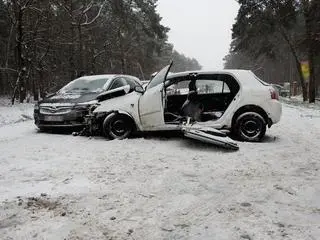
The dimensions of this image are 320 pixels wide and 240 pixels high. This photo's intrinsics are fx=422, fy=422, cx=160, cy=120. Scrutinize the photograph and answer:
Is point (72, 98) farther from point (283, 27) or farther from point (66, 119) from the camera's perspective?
point (283, 27)

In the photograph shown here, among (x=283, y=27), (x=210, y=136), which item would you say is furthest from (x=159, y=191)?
(x=283, y=27)

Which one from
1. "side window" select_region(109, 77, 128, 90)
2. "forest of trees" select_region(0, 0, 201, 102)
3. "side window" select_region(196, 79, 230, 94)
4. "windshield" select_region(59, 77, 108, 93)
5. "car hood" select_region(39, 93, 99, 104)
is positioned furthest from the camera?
"forest of trees" select_region(0, 0, 201, 102)

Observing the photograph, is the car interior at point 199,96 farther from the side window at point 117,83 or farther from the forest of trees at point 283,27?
the forest of trees at point 283,27

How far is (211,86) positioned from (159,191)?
16.7 feet

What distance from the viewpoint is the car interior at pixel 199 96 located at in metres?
9.63

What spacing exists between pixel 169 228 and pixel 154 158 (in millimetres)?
3333

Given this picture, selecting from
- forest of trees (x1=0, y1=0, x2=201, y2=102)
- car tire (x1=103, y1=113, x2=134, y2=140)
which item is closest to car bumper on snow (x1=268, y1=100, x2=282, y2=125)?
car tire (x1=103, y1=113, x2=134, y2=140)

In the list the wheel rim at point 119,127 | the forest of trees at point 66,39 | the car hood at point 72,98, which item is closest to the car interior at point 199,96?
the wheel rim at point 119,127

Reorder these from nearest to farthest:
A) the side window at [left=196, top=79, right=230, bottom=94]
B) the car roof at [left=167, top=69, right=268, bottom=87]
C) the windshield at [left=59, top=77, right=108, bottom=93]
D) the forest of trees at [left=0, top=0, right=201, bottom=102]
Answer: the car roof at [left=167, top=69, right=268, bottom=87], the side window at [left=196, top=79, right=230, bottom=94], the windshield at [left=59, top=77, right=108, bottom=93], the forest of trees at [left=0, top=0, right=201, bottom=102]

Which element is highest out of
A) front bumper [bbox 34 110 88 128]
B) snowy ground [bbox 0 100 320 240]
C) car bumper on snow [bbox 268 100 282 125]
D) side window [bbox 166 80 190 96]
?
side window [bbox 166 80 190 96]

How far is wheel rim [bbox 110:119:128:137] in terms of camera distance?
9.59 metres

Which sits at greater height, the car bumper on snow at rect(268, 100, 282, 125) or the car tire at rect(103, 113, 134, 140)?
the car bumper on snow at rect(268, 100, 282, 125)

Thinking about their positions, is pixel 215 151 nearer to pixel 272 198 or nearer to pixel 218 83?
pixel 218 83

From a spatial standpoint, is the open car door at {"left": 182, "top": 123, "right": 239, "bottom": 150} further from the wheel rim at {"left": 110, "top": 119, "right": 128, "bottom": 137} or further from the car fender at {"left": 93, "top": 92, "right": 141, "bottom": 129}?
the wheel rim at {"left": 110, "top": 119, "right": 128, "bottom": 137}
